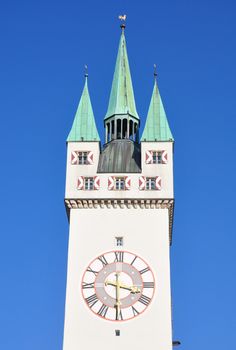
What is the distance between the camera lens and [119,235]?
4338 cm

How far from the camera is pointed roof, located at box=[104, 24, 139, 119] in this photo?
160 feet

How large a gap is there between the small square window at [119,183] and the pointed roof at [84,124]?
265 centimetres

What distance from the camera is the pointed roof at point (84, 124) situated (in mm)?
46344

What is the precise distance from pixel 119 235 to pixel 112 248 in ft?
2.42

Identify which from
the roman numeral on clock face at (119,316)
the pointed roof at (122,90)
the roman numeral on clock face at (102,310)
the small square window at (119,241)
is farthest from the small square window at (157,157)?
the roman numeral on clock face at (119,316)

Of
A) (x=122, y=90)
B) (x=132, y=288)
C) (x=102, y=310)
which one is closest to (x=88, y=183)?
(x=132, y=288)

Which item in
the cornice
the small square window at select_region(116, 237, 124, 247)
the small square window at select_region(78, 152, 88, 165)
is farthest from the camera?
the small square window at select_region(78, 152, 88, 165)

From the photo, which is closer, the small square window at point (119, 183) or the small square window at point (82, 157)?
the small square window at point (119, 183)

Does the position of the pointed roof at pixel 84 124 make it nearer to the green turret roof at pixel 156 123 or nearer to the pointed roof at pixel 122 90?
the pointed roof at pixel 122 90

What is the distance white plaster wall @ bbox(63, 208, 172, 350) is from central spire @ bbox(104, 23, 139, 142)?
19.7 feet

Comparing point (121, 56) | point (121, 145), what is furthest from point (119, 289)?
point (121, 56)

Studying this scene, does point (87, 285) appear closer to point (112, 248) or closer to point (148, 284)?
point (112, 248)

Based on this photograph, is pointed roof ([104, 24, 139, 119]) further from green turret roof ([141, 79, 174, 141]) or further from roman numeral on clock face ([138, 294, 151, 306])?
roman numeral on clock face ([138, 294, 151, 306])

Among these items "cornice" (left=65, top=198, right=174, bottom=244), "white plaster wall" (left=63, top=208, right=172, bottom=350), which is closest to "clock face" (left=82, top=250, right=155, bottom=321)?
"white plaster wall" (left=63, top=208, right=172, bottom=350)
